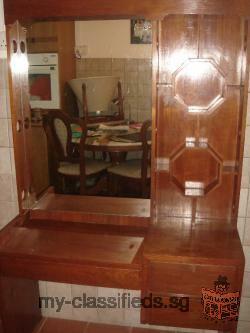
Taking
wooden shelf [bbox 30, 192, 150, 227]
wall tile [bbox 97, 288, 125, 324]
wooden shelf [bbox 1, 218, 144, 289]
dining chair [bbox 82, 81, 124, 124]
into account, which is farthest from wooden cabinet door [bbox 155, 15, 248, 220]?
wall tile [bbox 97, 288, 125, 324]

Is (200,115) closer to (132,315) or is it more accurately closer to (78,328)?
(132,315)

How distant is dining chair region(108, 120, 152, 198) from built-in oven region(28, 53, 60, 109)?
49 cm

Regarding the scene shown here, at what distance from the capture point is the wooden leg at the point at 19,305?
4.99 ft

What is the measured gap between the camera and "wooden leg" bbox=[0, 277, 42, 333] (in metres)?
1.52

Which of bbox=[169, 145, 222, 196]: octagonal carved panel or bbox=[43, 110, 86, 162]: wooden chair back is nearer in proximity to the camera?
bbox=[169, 145, 222, 196]: octagonal carved panel

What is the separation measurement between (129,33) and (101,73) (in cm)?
28

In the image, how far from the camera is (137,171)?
5.85 ft

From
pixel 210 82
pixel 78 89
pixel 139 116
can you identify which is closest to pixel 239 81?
pixel 210 82

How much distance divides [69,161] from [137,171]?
42cm

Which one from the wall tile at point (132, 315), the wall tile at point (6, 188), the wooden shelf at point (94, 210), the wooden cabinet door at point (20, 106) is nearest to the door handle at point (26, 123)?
the wooden cabinet door at point (20, 106)

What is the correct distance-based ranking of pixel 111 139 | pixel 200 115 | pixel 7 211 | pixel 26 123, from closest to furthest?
pixel 200 115
pixel 26 123
pixel 7 211
pixel 111 139

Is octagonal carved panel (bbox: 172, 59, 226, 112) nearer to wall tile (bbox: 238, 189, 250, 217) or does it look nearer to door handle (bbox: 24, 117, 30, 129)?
wall tile (bbox: 238, 189, 250, 217)

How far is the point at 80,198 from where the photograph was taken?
1.81 metres

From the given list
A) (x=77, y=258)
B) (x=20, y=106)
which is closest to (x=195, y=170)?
(x=77, y=258)
